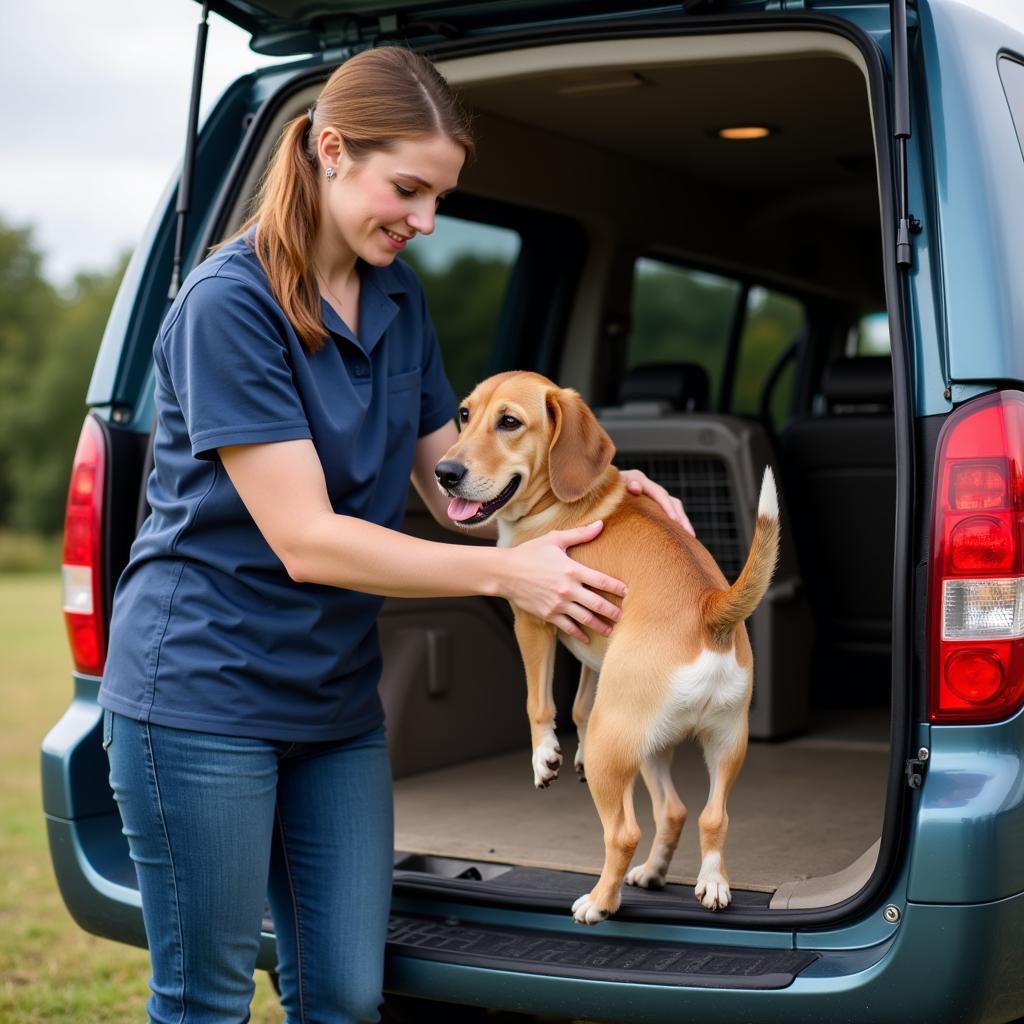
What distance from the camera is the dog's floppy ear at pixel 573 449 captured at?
2867 mm

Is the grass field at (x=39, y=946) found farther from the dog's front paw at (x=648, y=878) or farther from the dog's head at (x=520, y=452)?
the dog's head at (x=520, y=452)

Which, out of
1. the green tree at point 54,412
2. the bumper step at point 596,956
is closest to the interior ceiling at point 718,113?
the bumper step at point 596,956

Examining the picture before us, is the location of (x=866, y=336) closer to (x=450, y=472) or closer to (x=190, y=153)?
(x=190, y=153)

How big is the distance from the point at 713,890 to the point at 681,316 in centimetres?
443

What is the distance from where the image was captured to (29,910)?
484 cm

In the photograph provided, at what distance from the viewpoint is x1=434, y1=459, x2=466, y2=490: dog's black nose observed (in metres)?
2.77

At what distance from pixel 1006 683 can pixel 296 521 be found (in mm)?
1210

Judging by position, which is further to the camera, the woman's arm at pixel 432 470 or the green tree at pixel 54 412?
the green tree at pixel 54 412

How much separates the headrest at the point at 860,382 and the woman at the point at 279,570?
2.35 meters

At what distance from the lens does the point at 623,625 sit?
8.80 feet

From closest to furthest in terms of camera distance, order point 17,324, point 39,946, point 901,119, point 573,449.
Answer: point 901,119, point 573,449, point 39,946, point 17,324

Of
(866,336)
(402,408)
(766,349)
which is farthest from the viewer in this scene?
(866,336)

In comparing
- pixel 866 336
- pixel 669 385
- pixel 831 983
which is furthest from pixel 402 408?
pixel 866 336

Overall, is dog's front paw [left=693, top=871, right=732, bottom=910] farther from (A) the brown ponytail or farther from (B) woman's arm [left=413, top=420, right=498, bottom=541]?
(A) the brown ponytail
